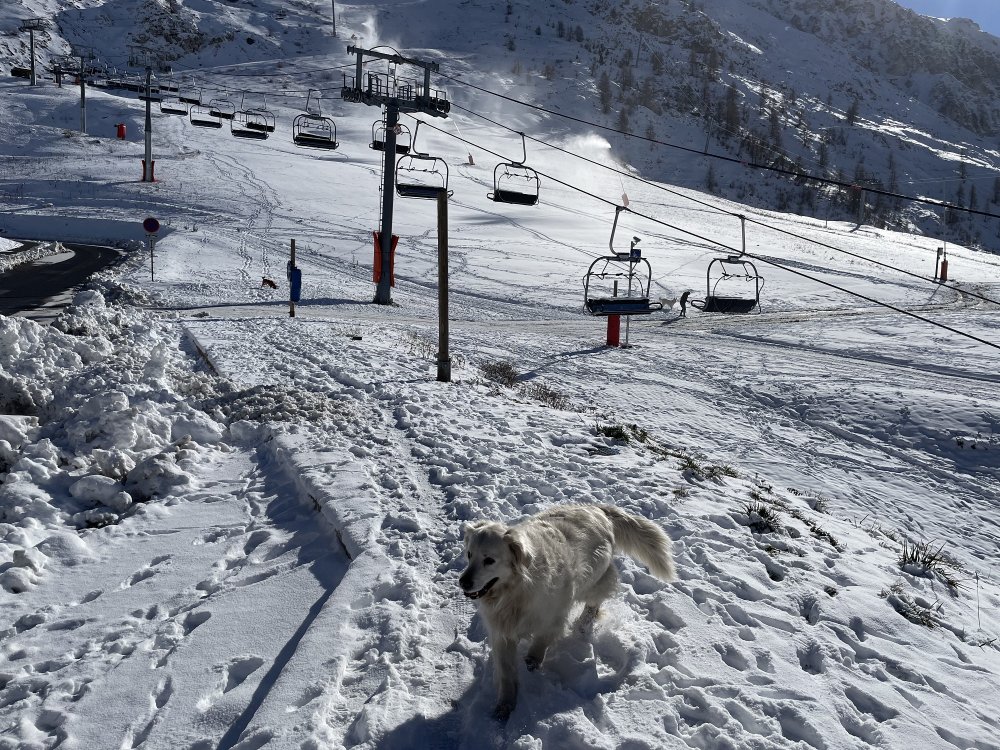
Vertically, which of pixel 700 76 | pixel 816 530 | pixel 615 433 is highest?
pixel 700 76

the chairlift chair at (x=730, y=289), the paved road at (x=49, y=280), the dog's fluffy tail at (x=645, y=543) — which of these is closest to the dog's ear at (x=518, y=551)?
the dog's fluffy tail at (x=645, y=543)

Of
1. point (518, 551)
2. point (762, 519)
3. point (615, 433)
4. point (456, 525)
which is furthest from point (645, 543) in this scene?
point (615, 433)

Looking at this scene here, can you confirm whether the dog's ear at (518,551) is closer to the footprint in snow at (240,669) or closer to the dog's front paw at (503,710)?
the dog's front paw at (503,710)

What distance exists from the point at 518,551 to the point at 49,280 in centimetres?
2865

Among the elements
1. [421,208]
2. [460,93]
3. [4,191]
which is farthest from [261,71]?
[421,208]

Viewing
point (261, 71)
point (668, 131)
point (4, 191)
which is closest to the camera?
point (4, 191)

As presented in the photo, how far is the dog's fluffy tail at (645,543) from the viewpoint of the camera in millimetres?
5590

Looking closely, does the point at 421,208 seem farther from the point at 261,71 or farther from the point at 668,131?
the point at 668,131

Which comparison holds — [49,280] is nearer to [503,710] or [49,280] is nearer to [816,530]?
[816,530]

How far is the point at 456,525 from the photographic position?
7270 mm

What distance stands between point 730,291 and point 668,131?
81.4m

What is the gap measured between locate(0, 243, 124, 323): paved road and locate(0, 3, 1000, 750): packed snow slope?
7.71 feet

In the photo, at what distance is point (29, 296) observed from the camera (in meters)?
23.1

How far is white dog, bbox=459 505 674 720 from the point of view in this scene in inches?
166
